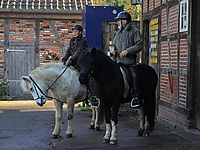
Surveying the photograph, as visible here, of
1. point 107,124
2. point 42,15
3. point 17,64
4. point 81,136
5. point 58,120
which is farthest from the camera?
point 17,64

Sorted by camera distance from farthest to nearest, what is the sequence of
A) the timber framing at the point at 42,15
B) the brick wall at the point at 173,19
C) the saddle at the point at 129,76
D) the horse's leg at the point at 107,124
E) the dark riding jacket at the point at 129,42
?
the timber framing at the point at 42,15 < the brick wall at the point at 173,19 < the dark riding jacket at the point at 129,42 < the saddle at the point at 129,76 < the horse's leg at the point at 107,124

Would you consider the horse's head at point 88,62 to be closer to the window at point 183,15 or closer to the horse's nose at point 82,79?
the horse's nose at point 82,79

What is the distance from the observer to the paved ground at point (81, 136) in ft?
20.4

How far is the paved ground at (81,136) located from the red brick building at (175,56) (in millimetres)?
516

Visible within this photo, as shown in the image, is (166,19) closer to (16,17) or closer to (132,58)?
(132,58)

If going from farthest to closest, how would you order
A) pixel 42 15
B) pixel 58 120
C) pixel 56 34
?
pixel 56 34, pixel 42 15, pixel 58 120

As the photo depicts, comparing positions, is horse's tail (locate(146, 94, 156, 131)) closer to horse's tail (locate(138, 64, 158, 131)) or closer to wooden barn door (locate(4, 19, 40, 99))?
horse's tail (locate(138, 64, 158, 131))

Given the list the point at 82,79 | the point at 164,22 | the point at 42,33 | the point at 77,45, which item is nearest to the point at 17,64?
the point at 42,33

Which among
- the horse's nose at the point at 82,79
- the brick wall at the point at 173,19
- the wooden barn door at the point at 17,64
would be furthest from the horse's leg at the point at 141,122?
the wooden barn door at the point at 17,64

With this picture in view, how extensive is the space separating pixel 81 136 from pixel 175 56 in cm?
301

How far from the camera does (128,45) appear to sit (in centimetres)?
686

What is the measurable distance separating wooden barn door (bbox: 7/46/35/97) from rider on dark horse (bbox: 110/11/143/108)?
830 centimetres

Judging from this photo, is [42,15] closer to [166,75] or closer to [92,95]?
[166,75]

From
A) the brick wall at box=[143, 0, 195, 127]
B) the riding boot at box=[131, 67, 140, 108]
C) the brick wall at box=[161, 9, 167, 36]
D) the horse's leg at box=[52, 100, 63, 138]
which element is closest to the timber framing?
the brick wall at box=[143, 0, 195, 127]
